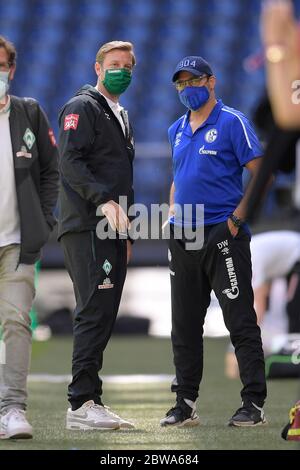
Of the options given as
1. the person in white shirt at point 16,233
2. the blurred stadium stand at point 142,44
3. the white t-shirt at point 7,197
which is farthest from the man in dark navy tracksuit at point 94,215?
the blurred stadium stand at point 142,44

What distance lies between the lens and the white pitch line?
28.6 feet

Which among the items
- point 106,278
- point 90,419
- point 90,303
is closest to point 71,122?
point 106,278

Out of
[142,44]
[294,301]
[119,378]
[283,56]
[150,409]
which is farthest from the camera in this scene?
[142,44]

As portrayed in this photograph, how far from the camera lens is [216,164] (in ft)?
18.4

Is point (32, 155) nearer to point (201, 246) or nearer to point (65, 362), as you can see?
point (201, 246)

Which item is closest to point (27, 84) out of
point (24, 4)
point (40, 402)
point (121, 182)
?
point (24, 4)

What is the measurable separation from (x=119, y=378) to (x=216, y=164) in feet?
12.2

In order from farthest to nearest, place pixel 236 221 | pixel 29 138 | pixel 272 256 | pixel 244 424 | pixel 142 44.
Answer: pixel 142 44, pixel 272 256, pixel 236 221, pixel 244 424, pixel 29 138

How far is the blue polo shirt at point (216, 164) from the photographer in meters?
5.58

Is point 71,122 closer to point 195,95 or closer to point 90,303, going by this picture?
point 195,95

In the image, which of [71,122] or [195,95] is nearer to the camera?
[71,122]

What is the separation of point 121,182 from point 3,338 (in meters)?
0.98

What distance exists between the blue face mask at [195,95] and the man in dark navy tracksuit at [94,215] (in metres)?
0.29

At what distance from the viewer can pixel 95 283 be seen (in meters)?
5.39
